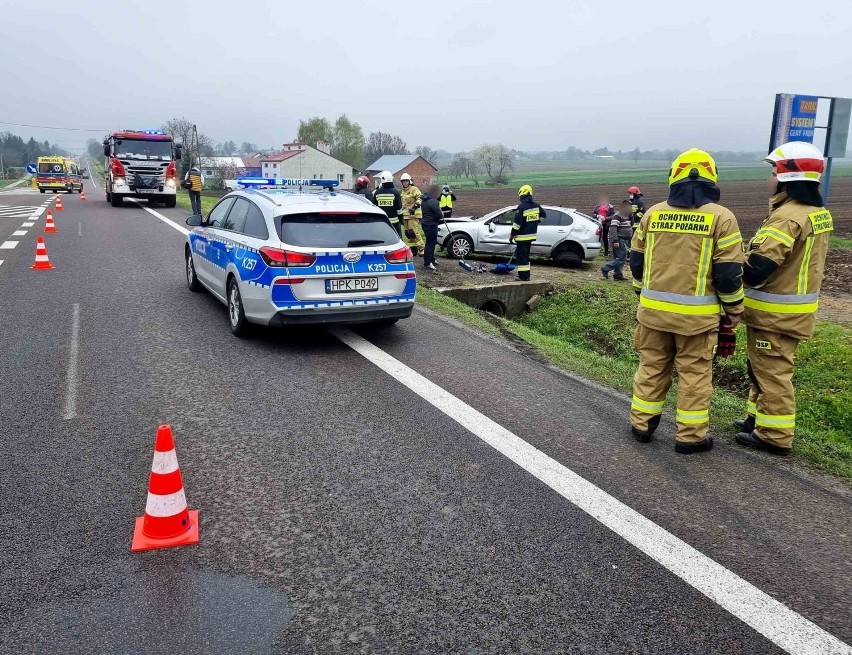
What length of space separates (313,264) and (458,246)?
31.0 feet

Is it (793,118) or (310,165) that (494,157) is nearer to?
(310,165)

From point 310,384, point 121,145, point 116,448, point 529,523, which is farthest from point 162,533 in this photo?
point 121,145

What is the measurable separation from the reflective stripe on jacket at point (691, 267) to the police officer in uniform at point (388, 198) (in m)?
9.63

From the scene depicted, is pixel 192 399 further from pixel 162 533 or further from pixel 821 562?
pixel 821 562

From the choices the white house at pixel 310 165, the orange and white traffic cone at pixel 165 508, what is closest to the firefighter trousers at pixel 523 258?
the orange and white traffic cone at pixel 165 508

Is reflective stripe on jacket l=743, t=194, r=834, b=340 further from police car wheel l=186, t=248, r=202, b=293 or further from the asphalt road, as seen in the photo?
police car wheel l=186, t=248, r=202, b=293

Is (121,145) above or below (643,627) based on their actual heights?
above

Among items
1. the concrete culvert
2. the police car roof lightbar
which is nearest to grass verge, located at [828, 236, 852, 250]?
the concrete culvert

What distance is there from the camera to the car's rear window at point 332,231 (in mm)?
7085

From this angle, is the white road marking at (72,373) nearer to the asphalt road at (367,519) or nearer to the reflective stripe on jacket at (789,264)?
the asphalt road at (367,519)

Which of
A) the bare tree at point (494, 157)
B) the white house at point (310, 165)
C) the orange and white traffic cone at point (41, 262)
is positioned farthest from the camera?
the bare tree at point (494, 157)

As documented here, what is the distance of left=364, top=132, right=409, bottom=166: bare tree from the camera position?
130 metres

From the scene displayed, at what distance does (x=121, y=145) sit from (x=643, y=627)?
88.6 feet

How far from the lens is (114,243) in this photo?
15.6m
